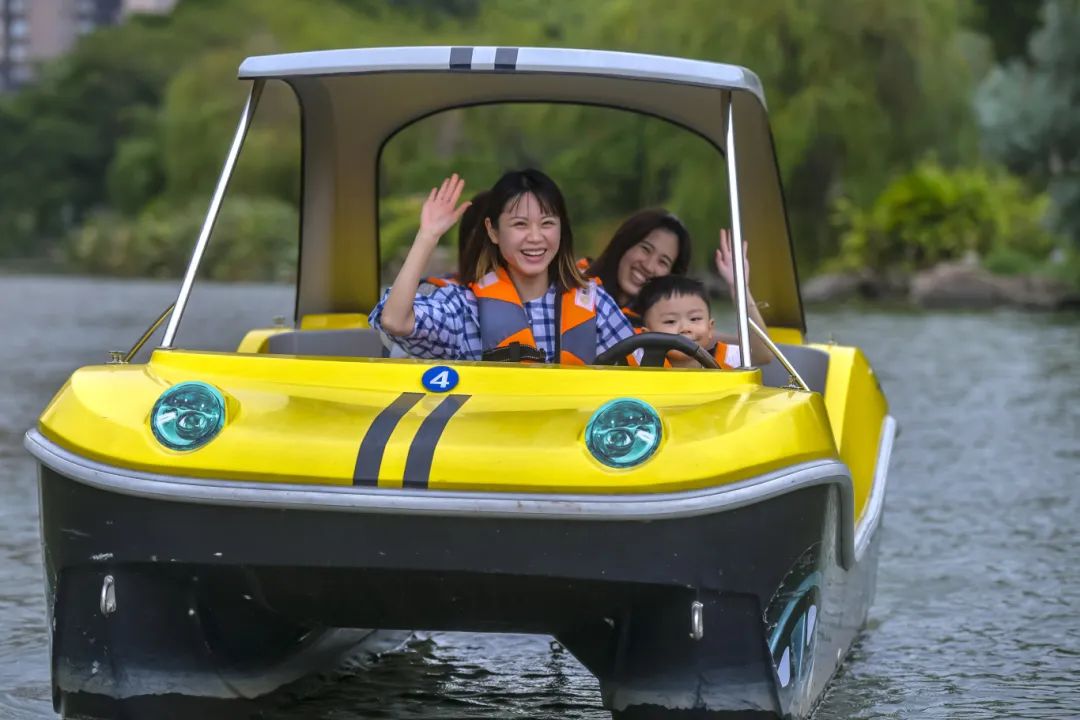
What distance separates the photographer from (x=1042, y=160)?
108ft

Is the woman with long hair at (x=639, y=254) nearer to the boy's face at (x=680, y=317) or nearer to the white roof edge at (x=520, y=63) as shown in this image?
the boy's face at (x=680, y=317)

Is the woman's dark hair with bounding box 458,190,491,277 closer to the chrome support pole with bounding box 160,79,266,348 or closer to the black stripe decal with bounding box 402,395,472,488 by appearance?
the chrome support pole with bounding box 160,79,266,348

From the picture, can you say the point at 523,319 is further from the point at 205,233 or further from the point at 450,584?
the point at 450,584

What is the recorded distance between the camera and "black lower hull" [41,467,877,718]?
4.14 metres

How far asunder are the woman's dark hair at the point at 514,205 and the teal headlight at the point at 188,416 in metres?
1.33

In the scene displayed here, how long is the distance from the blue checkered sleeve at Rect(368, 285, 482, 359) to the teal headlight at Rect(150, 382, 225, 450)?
95cm

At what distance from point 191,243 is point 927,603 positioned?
156 feet

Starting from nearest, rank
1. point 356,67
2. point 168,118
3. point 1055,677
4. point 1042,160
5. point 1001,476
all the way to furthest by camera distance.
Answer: point 356,67 < point 1055,677 < point 1001,476 < point 1042,160 < point 168,118

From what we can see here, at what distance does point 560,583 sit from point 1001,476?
279 inches

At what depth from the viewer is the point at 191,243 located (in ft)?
176

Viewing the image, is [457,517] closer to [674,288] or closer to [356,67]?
[356,67]

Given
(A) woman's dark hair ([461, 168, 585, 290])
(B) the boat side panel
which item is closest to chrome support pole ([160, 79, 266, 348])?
(A) woman's dark hair ([461, 168, 585, 290])

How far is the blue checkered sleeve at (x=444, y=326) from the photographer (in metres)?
5.31

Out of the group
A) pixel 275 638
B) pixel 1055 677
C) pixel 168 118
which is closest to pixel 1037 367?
pixel 1055 677
